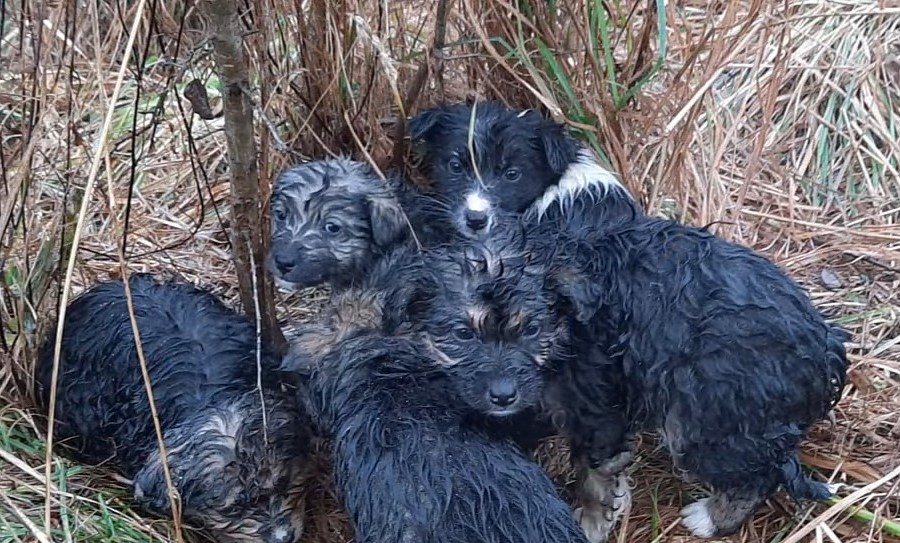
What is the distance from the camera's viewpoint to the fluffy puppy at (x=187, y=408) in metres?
3.80

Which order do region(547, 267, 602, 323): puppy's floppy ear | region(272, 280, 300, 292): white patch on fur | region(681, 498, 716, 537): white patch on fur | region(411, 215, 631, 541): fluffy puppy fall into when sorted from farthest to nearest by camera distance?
region(272, 280, 300, 292): white patch on fur → region(681, 498, 716, 537): white patch on fur → region(547, 267, 602, 323): puppy's floppy ear → region(411, 215, 631, 541): fluffy puppy

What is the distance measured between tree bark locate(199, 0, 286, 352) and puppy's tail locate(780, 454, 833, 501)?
1.91 metres

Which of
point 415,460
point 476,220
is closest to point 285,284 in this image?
point 476,220

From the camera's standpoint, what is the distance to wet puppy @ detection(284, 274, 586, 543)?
3279 mm

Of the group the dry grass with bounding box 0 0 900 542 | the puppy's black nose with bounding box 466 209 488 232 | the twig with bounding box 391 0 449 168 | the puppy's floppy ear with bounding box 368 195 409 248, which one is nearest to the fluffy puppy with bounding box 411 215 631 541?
the puppy's black nose with bounding box 466 209 488 232

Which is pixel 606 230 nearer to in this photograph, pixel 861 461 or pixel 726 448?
pixel 726 448

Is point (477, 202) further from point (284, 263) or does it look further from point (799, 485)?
point (799, 485)

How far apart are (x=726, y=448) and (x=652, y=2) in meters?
1.96

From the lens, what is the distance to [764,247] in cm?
531

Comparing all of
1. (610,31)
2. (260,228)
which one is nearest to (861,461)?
(610,31)

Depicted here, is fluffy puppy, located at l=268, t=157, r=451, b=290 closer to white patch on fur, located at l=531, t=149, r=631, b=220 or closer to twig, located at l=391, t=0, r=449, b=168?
twig, located at l=391, t=0, r=449, b=168

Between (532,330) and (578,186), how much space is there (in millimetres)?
1079

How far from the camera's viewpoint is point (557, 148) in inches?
185

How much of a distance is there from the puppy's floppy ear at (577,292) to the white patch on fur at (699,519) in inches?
34.7
